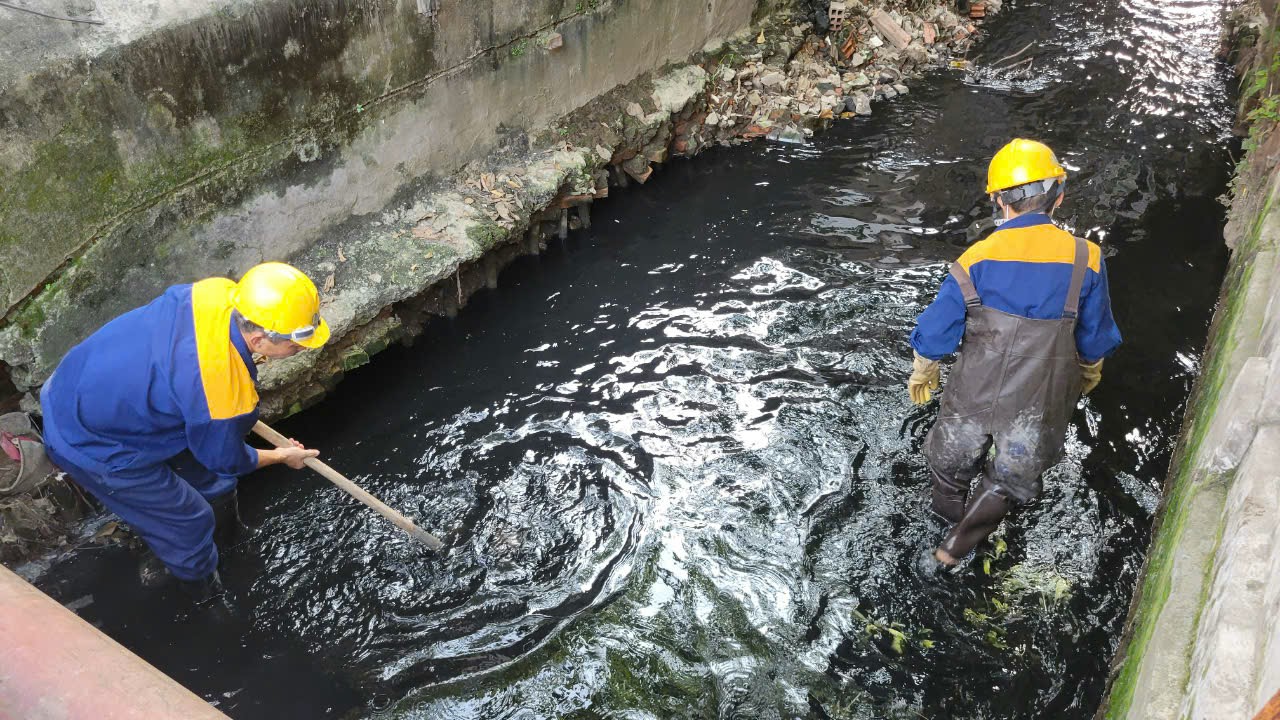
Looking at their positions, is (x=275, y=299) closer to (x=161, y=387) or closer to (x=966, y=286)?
(x=161, y=387)

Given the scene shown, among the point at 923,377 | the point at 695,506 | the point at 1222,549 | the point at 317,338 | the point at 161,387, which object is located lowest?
the point at 695,506

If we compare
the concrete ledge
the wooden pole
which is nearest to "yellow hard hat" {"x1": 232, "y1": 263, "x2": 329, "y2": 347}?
the wooden pole

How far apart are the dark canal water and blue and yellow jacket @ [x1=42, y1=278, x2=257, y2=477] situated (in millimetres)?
1136

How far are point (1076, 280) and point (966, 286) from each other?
44 centimetres

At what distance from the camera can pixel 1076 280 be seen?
348cm

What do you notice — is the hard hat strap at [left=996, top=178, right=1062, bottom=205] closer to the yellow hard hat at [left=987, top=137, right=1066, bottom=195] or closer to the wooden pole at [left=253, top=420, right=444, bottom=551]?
the yellow hard hat at [left=987, top=137, right=1066, bottom=195]

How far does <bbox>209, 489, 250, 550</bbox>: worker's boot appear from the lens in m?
4.53

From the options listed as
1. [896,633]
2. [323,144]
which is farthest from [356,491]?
[896,633]

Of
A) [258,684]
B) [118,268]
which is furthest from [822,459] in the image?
[118,268]

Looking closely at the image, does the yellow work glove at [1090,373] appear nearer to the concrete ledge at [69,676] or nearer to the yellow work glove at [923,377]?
the yellow work glove at [923,377]

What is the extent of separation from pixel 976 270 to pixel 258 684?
388 centimetres

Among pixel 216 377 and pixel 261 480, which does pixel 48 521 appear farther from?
pixel 216 377

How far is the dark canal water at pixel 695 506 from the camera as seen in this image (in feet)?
13.0

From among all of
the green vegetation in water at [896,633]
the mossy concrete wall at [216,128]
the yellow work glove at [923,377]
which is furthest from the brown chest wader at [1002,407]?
the mossy concrete wall at [216,128]
